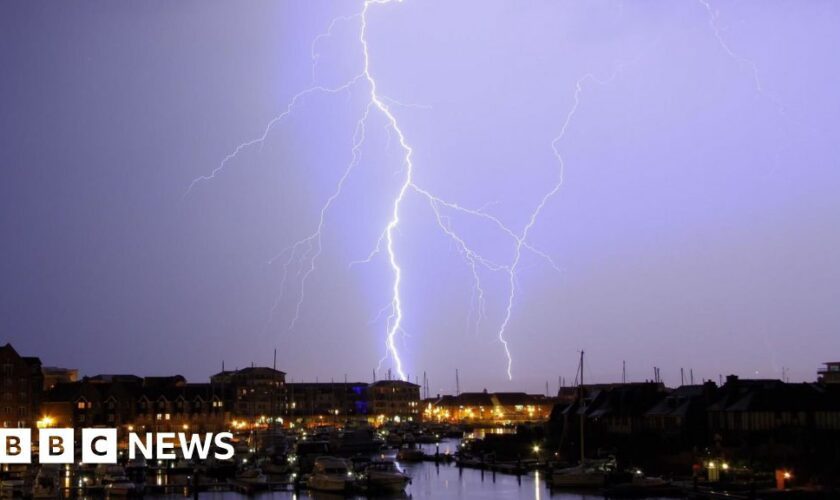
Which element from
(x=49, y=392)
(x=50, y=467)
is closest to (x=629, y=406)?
(x=50, y=467)

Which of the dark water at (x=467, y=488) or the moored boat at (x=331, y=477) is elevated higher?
the moored boat at (x=331, y=477)

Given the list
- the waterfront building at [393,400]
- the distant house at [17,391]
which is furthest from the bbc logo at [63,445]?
the waterfront building at [393,400]

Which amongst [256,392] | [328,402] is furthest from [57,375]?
[328,402]

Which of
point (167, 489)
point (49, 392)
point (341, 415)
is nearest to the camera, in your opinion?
point (167, 489)

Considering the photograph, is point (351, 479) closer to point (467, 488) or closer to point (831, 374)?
point (467, 488)

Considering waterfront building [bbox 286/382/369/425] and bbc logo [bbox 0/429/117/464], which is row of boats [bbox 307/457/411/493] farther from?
waterfront building [bbox 286/382/369/425]

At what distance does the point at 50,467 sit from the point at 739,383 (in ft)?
119

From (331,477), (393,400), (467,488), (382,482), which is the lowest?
(467,488)

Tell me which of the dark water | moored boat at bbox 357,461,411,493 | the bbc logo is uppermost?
the bbc logo

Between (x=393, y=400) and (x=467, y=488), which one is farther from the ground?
(x=393, y=400)

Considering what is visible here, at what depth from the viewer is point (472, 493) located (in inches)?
2083

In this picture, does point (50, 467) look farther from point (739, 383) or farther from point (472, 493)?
point (739, 383)

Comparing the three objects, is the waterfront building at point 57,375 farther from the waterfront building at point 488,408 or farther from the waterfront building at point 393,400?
the waterfront building at point 488,408

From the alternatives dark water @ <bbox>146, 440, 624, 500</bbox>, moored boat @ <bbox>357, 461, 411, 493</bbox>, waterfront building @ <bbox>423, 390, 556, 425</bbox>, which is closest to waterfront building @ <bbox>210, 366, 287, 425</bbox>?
waterfront building @ <bbox>423, 390, 556, 425</bbox>
